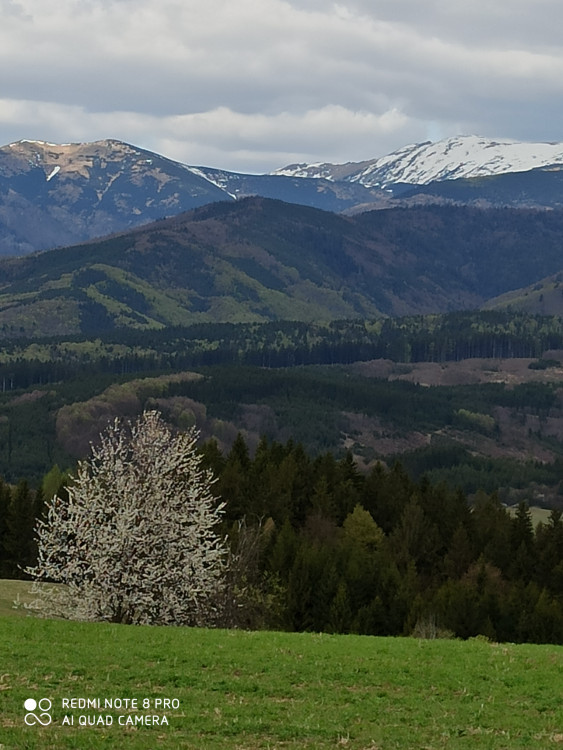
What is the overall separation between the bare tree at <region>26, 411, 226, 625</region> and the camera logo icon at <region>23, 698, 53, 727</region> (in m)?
28.6

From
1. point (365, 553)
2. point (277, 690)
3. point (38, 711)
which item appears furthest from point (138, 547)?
point (38, 711)

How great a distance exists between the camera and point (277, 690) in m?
31.6

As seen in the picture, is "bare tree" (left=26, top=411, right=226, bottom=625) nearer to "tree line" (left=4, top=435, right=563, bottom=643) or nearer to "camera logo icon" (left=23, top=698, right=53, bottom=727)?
"tree line" (left=4, top=435, right=563, bottom=643)

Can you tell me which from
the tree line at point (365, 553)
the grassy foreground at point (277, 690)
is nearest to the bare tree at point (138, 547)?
the tree line at point (365, 553)

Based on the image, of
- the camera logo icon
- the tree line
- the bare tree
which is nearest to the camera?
the camera logo icon

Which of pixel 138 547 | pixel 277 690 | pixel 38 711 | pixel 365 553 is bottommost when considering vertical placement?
pixel 365 553

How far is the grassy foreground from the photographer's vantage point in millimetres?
27016

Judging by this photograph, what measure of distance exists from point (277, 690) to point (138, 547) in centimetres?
2799

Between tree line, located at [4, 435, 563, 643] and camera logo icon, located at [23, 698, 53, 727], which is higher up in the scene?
camera logo icon, located at [23, 698, 53, 727]

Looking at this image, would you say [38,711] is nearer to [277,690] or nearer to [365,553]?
[277,690]

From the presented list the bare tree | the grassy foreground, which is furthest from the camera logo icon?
the bare tree

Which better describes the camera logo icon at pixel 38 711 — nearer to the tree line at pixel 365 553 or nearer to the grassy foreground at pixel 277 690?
the grassy foreground at pixel 277 690

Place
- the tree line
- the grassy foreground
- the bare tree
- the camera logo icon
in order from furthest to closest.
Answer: the tree line
the bare tree
the camera logo icon
the grassy foreground

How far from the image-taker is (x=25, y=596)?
221 feet
